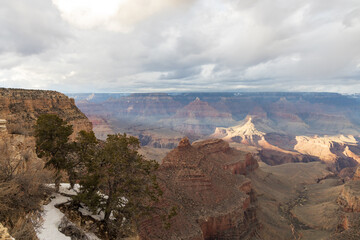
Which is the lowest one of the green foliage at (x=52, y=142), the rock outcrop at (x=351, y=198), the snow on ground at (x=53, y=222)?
the rock outcrop at (x=351, y=198)

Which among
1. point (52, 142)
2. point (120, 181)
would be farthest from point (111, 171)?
point (52, 142)

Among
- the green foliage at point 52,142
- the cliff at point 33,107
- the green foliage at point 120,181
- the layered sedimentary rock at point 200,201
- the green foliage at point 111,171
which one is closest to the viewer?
the green foliage at point 120,181

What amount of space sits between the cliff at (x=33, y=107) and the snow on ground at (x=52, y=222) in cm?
2250

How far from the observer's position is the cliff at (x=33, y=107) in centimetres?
4019

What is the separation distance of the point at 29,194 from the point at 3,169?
7.95 feet

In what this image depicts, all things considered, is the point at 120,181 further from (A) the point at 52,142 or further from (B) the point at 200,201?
(B) the point at 200,201

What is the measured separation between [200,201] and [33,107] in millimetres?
41508

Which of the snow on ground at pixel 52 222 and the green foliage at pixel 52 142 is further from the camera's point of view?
the green foliage at pixel 52 142

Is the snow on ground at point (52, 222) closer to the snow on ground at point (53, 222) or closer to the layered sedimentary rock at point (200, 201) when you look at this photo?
the snow on ground at point (53, 222)

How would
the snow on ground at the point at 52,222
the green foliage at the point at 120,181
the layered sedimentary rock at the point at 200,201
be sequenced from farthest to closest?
the layered sedimentary rock at the point at 200,201, the green foliage at the point at 120,181, the snow on ground at the point at 52,222

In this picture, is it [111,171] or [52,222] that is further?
[111,171]

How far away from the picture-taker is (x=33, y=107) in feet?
151

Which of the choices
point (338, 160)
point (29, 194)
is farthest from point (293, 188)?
point (29, 194)

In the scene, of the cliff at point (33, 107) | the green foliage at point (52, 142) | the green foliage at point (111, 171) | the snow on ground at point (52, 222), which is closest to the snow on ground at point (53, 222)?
the snow on ground at point (52, 222)
